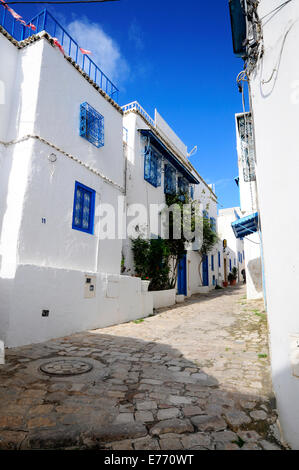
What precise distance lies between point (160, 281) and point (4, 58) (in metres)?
9.19

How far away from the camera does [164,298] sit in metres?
11.4

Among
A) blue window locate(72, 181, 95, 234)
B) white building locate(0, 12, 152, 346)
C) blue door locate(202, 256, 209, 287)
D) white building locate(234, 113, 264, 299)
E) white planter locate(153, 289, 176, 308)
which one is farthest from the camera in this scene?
blue door locate(202, 256, 209, 287)

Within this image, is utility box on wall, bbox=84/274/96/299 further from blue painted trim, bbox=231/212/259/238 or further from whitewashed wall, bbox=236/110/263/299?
whitewashed wall, bbox=236/110/263/299

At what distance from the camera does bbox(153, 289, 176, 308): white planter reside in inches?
428

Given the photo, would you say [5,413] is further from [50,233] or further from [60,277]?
[50,233]

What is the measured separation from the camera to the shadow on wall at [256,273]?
11578 millimetres

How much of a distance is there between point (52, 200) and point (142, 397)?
16.3ft

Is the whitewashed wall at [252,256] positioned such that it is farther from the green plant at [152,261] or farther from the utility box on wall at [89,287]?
the utility box on wall at [89,287]

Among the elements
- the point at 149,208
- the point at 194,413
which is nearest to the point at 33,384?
the point at 194,413

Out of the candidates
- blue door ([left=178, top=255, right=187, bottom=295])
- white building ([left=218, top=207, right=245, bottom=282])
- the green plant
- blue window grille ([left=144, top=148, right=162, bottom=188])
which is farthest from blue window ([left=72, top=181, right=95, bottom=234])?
white building ([left=218, top=207, right=245, bottom=282])

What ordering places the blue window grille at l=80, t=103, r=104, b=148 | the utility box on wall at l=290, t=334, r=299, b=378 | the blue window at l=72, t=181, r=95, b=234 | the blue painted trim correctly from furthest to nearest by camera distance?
the blue painted trim, the blue window grille at l=80, t=103, r=104, b=148, the blue window at l=72, t=181, r=95, b=234, the utility box on wall at l=290, t=334, r=299, b=378

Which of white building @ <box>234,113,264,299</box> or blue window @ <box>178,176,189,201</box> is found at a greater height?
blue window @ <box>178,176,189,201</box>

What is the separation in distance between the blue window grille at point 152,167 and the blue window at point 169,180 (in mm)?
806

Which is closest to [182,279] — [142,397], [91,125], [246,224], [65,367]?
[246,224]
